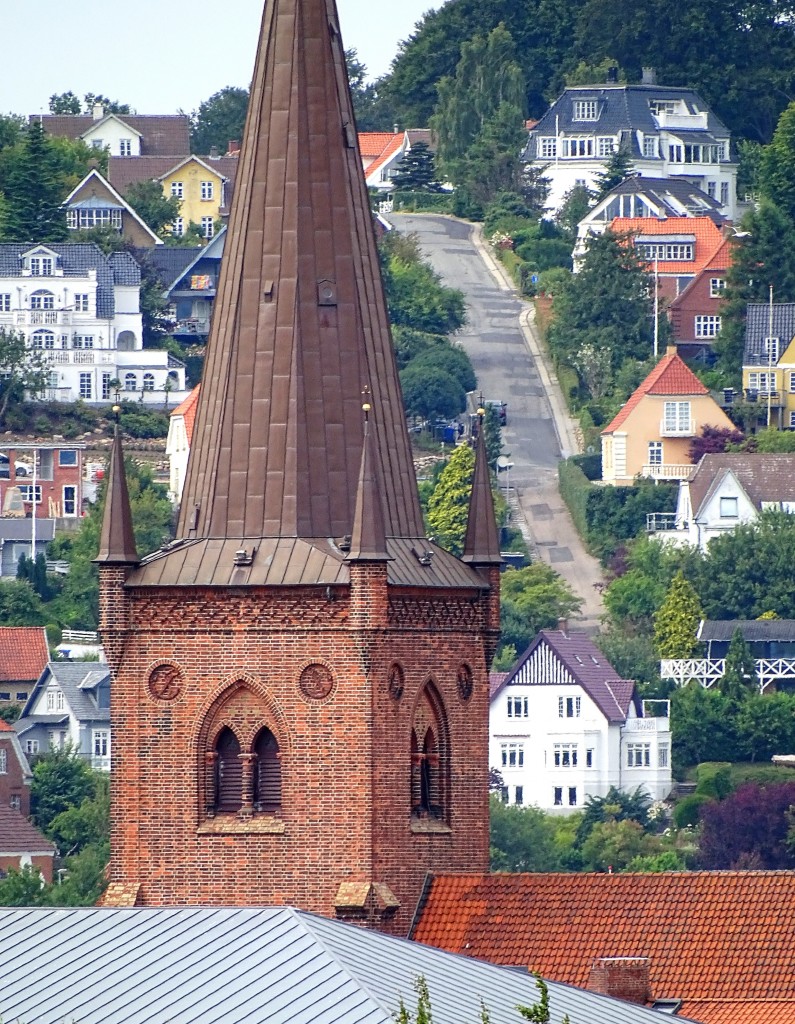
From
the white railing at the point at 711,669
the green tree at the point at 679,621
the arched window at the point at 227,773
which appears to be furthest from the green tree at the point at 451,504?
the arched window at the point at 227,773

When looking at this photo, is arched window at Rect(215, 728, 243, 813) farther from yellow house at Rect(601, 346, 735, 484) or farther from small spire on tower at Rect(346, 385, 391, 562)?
yellow house at Rect(601, 346, 735, 484)

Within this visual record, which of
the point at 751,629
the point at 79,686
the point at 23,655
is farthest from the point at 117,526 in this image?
the point at 751,629

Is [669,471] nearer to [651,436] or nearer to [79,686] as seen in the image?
[651,436]

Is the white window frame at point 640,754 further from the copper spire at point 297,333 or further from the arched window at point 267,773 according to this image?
the arched window at point 267,773

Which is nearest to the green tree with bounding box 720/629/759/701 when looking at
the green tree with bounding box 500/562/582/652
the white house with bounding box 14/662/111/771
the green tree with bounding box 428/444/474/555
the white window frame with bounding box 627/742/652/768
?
the white window frame with bounding box 627/742/652/768

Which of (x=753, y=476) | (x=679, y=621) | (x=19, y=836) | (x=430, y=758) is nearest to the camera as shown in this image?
(x=430, y=758)

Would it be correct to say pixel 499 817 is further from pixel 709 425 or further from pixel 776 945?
pixel 776 945
